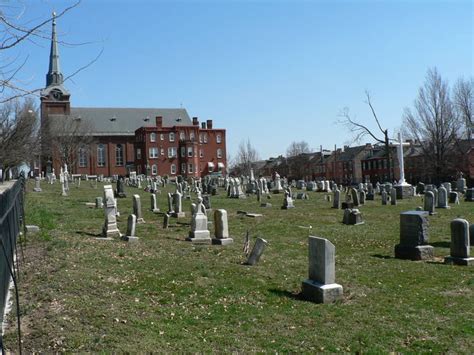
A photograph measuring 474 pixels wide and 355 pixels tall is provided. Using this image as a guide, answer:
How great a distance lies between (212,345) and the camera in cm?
624

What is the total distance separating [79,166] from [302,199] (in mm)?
60320

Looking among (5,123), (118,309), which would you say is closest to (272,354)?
(118,309)

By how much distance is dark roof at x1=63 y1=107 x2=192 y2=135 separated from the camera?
291ft

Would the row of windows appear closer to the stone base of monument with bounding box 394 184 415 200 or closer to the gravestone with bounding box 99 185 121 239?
the stone base of monument with bounding box 394 184 415 200

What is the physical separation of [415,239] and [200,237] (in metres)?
6.19

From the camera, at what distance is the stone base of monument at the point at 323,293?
8070mm

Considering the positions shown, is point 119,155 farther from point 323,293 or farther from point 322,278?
point 323,293

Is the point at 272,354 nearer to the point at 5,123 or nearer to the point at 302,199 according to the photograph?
the point at 302,199

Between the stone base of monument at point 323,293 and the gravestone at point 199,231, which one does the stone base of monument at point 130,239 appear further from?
the stone base of monument at point 323,293

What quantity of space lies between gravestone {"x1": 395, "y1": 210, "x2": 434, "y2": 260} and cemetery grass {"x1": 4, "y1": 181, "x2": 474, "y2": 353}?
0.37m

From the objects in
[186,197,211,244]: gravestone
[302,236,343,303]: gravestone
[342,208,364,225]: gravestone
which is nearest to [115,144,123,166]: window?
[342,208,364,225]: gravestone

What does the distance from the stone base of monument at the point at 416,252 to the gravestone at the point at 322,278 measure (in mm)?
4321

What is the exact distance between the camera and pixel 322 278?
829 centimetres

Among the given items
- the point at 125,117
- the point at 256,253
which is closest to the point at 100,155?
the point at 125,117
